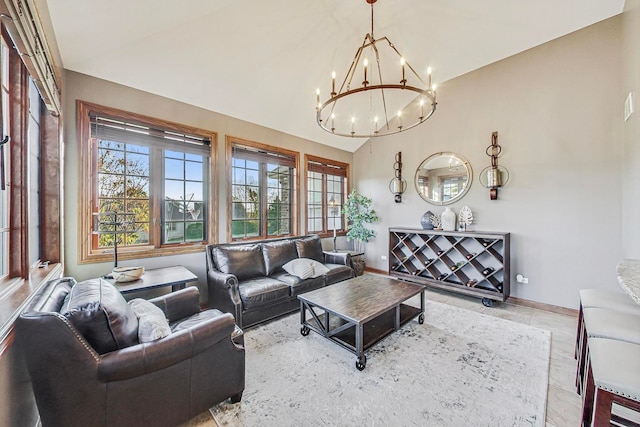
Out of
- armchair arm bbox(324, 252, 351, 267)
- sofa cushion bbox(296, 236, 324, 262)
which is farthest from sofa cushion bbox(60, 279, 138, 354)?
armchair arm bbox(324, 252, 351, 267)

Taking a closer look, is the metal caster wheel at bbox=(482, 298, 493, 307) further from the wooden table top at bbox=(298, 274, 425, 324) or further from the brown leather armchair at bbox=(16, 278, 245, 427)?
the brown leather armchair at bbox=(16, 278, 245, 427)

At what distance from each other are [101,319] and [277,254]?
2.50 metres

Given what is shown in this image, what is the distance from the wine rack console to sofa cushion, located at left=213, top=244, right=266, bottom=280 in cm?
240

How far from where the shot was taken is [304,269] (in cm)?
346

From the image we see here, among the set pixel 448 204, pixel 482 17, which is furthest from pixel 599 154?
pixel 482 17

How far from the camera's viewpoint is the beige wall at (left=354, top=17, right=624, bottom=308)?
3082mm

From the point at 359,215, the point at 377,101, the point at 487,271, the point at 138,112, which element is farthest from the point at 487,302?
the point at 138,112

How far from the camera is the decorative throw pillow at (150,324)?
150 centimetres

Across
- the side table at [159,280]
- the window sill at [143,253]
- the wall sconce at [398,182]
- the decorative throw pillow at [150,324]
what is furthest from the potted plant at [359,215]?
the decorative throw pillow at [150,324]

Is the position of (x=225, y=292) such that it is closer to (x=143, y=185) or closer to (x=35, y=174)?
(x=143, y=185)

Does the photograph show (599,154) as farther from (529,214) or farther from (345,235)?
(345,235)

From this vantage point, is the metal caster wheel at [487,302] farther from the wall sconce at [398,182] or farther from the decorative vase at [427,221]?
the wall sconce at [398,182]

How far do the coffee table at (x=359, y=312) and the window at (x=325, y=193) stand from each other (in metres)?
2.28

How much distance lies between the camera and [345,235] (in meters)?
5.79
